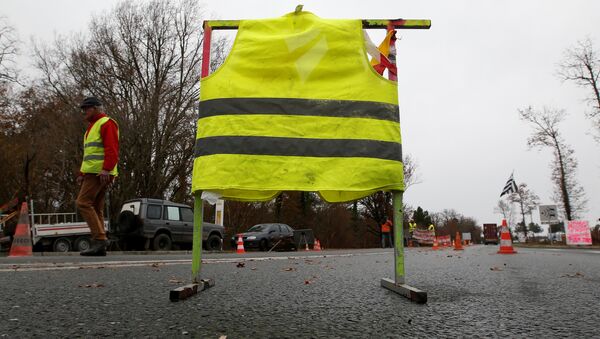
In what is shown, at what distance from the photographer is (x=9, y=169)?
24016 millimetres

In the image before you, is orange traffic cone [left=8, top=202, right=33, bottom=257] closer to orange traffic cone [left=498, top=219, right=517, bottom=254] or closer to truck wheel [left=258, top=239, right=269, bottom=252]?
orange traffic cone [left=498, top=219, right=517, bottom=254]

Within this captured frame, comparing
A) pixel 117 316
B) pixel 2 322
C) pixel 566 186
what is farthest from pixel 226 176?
pixel 566 186

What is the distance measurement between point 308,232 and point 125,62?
15.0 metres

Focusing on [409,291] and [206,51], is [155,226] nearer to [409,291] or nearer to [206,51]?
[206,51]

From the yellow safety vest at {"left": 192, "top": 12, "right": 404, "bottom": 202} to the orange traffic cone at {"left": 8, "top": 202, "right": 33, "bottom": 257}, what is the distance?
8476 mm

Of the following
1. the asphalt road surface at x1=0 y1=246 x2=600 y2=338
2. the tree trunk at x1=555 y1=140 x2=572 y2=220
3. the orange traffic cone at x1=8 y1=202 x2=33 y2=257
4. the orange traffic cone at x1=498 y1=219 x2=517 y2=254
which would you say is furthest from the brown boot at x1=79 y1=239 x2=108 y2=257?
the tree trunk at x1=555 y1=140 x2=572 y2=220

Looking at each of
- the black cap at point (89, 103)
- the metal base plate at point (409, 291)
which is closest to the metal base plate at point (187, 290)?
the metal base plate at point (409, 291)

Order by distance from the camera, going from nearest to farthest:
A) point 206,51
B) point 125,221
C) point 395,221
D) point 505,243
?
point 395,221, point 206,51, point 505,243, point 125,221

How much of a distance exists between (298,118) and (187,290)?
116 centimetres

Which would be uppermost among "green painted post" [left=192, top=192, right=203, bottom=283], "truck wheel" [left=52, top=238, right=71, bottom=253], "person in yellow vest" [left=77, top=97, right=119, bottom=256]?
"person in yellow vest" [left=77, top=97, right=119, bottom=256]

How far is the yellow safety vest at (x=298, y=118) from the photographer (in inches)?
98.7

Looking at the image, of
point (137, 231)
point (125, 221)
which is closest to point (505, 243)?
point (125, 221)

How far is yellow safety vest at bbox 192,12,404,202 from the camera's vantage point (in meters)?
2.51

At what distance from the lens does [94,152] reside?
589 cm
